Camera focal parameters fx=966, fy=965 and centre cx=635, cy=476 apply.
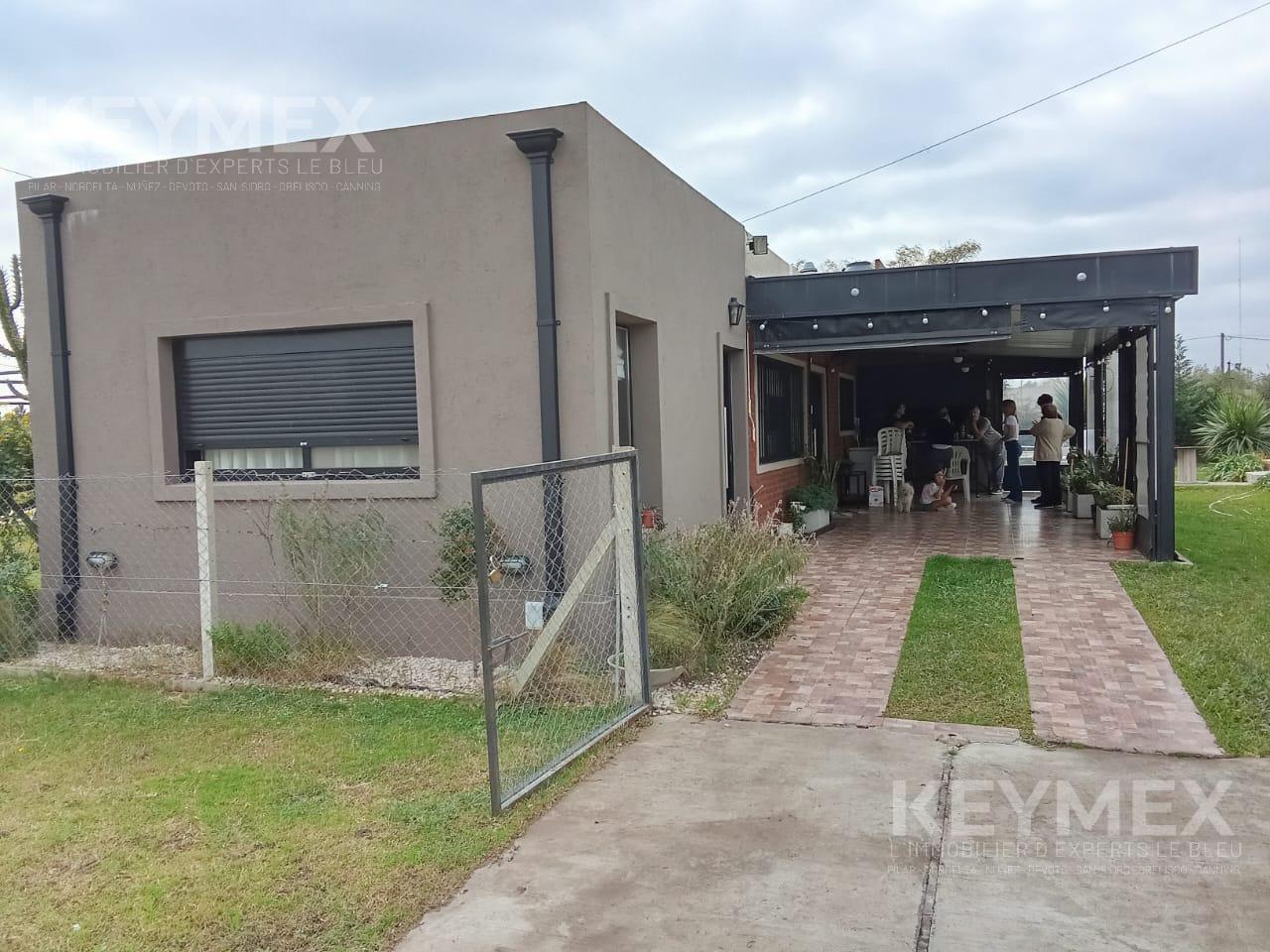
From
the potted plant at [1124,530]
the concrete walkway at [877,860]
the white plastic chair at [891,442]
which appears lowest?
the concrete walkway at [877,860]

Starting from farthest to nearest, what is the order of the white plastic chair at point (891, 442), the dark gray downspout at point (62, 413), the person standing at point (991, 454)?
the person standing at point (991, 454) < the white plastic chair at point (891, 442) < the dark gray downspout at point (62, 413)

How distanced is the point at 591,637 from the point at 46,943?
3.66 m

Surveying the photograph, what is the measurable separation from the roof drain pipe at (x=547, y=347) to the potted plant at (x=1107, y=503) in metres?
6.99

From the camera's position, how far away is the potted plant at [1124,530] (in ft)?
34.0

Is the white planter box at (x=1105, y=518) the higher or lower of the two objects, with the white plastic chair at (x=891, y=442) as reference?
lower

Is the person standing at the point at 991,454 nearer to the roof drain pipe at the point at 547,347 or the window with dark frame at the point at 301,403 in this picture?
the roof drain pipe at the point at 547,347

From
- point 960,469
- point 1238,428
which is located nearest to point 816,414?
point 960,469

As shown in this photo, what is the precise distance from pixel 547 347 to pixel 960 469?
11951mm

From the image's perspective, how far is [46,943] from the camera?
3221 mm

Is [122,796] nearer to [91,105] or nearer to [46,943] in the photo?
[46,943]

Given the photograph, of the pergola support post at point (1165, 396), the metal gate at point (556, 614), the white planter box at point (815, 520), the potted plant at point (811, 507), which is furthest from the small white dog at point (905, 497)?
the metal gate at point (556, 614)

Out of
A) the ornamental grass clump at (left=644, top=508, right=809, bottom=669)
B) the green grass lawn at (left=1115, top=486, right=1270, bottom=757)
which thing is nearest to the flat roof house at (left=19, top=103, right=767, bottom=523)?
the ornamental grass clump at (left=644, top=508, right=809, bottom=669)

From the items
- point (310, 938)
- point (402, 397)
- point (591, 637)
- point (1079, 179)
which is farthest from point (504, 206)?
point (1079, 179)

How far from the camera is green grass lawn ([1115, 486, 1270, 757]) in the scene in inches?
202
